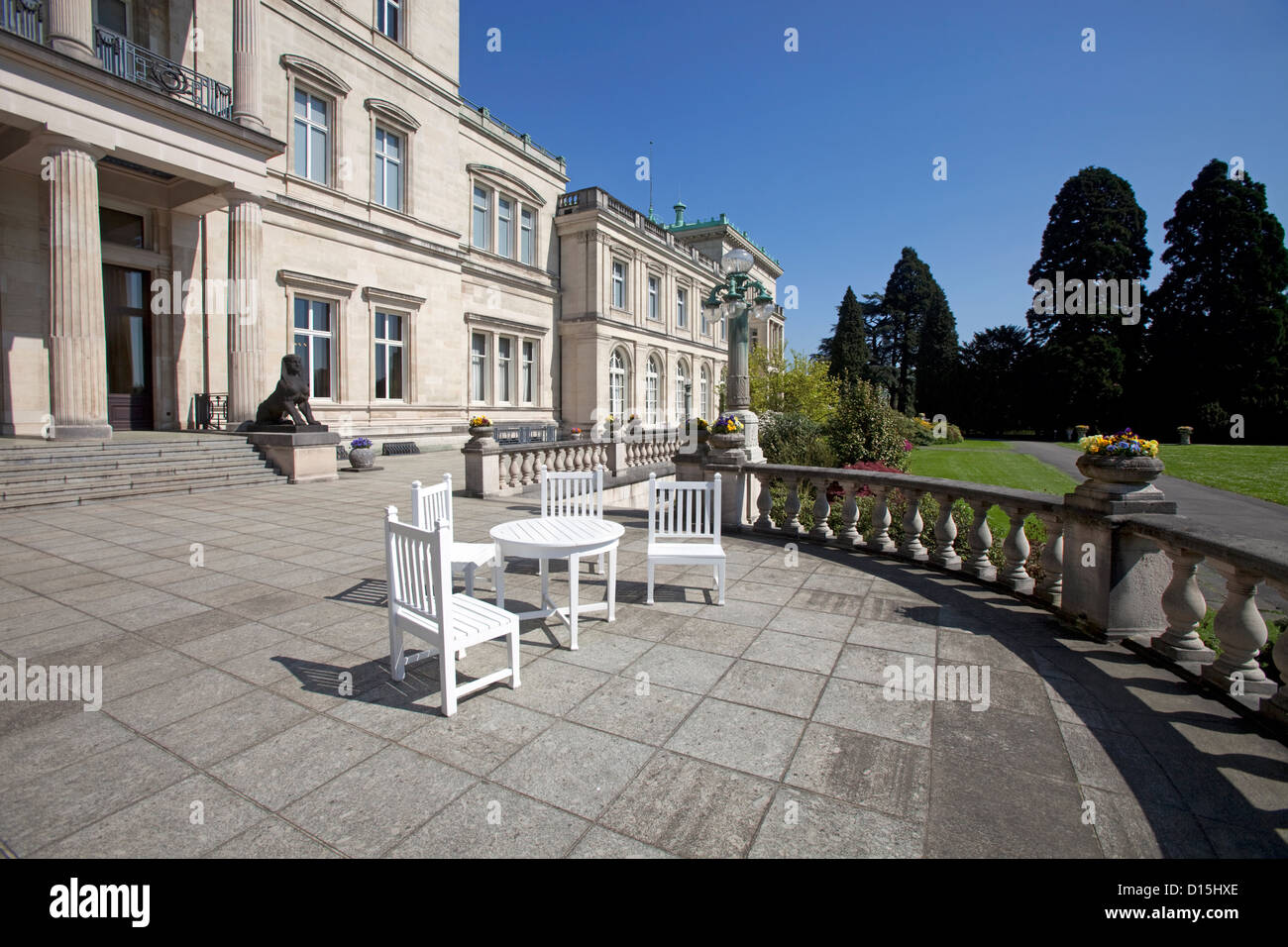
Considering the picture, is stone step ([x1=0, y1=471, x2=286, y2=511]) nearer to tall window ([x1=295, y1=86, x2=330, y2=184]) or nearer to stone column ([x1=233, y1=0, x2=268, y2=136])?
stone column ([x1=233, y1=0, x2=268, y2=136])

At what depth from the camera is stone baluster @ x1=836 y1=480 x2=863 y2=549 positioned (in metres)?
7.07

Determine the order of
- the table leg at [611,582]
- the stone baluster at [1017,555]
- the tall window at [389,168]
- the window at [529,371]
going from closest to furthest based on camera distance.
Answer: the table leg at [611,582] < the stone baluster at [1017,555] < the tall window at [389,168] < the window at [529,371]

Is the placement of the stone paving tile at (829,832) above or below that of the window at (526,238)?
below

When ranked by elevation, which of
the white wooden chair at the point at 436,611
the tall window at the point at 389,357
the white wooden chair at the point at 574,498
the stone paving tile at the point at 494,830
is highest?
the tall window at the point at 389,357

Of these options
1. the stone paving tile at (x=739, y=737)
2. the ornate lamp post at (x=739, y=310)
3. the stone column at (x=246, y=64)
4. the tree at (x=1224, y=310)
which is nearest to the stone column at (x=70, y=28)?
the stone column at (x=246, y=64)

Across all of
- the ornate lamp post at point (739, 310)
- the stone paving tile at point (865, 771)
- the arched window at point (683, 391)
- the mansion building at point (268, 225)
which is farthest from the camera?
the arched window at point (683, 391)

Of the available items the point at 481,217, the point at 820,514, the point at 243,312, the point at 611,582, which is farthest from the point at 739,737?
the point at 481,217

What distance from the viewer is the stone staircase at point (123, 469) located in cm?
941

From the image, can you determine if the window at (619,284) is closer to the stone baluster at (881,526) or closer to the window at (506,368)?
the window at (506,368)

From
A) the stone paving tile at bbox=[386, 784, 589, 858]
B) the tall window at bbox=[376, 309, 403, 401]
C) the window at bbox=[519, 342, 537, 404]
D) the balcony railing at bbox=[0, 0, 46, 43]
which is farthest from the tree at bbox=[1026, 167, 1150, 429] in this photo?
the balcony railing at bbox=[0, 0, 46, 43]

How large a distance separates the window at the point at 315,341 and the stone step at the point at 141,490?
6081 millimetres

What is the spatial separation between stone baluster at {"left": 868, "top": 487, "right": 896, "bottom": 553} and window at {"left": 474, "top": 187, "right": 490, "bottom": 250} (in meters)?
22.2

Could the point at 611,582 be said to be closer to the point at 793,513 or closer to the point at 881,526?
the point at 881,526
